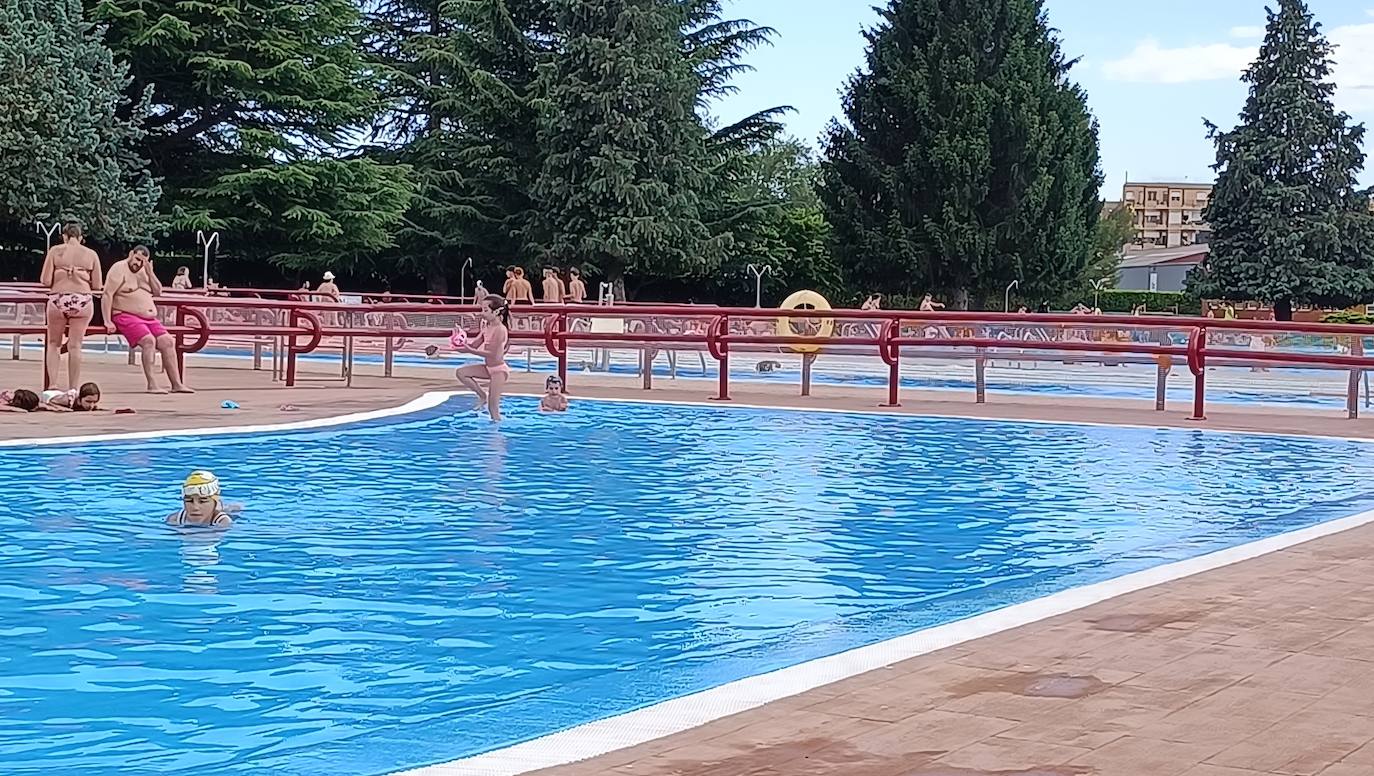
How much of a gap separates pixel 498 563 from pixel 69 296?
9.35 metres

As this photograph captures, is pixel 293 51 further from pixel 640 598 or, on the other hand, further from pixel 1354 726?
pixel 1354 726

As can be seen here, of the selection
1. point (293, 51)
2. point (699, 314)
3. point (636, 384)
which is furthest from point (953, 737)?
point (293, 51)

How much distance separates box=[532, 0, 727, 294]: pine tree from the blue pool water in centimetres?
2923

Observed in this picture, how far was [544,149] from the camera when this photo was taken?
1790 inches

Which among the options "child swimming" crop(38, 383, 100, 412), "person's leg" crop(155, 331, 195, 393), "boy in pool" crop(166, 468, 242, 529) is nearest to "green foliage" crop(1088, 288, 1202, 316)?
"person's leg" crop(155, 331, 195, 393)

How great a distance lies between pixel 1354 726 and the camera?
475 cm

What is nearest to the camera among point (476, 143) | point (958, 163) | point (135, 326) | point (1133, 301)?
point (135, 326)

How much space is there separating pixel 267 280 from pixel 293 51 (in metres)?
7.87

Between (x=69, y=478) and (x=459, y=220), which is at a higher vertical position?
(x=459, y=220)

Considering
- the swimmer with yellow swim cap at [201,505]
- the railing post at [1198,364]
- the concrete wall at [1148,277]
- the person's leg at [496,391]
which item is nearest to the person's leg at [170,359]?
the person's leg at [496,391]

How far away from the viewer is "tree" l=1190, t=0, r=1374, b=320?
53.8 meters

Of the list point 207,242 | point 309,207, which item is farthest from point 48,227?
point 309,207

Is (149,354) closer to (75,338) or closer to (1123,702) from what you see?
(75,338)

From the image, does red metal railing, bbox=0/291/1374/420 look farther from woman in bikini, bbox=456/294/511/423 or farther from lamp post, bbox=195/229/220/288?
lamp post, bbox=195/229/220/288
